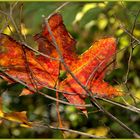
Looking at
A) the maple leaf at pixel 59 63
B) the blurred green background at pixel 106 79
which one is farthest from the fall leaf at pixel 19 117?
the blurred green background at pixel 106 79

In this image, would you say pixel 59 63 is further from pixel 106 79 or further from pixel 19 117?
pixel 106 79

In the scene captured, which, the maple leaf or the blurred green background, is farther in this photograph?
the blurred green background

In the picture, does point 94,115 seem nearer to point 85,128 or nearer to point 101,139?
point 85,128

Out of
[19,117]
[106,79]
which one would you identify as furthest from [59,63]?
[106,79]

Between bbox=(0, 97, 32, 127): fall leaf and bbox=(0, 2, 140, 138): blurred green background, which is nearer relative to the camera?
bbox=(0, 97, 32, 127): fall leaf

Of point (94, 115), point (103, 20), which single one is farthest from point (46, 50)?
point (103, 20)

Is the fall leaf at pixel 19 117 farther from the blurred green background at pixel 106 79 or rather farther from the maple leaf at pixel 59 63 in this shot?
the blurred green background at pixel 106 79

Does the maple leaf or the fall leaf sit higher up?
the maple leaf

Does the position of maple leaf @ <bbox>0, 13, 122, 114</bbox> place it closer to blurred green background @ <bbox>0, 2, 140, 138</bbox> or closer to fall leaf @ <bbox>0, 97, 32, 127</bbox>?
fall leaf @ <bbox>0, 97, 32, 127</bbox>

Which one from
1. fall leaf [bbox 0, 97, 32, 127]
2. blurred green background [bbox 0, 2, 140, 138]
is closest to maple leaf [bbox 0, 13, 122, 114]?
fall leaf [bbox 0, 97, 32, 127]
